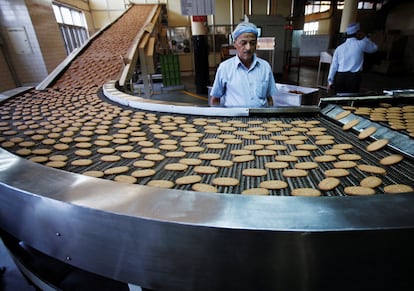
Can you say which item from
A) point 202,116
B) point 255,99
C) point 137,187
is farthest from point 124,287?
point 255,99

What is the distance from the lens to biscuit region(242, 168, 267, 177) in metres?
0.85

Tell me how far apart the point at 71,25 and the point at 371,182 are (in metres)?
12.9

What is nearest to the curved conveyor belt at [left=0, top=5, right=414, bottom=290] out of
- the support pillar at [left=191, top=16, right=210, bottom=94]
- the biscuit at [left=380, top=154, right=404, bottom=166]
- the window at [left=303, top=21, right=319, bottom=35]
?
the biscuit at [left=380, top=154, right=404, bottom=166]

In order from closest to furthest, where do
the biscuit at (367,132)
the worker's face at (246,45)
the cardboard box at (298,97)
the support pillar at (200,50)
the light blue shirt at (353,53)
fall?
the biscuit at (367,132)
the worker's face at (246,45)
the cardboard box at (298,97)
the light blue shirt at (353,53)
the support pillar at (200,50)

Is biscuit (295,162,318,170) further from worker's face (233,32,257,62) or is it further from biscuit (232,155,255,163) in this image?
worker's face (233,32,257,62)

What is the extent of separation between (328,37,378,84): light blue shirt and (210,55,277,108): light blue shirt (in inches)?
107

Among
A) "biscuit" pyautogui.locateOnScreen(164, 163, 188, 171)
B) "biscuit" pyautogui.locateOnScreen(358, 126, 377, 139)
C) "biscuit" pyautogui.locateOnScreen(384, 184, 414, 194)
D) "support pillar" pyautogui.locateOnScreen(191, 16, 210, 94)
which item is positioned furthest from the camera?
"support pillar" pyautogui.locateOnScreen(191, 16, 210, 94)

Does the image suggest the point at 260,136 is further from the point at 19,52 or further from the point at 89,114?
the point at 19,52

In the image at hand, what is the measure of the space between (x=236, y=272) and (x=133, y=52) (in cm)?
469

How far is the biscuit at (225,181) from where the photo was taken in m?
0.79

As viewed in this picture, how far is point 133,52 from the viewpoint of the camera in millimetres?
4484

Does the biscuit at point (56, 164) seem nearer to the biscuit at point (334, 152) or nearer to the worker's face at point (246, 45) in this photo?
the biscuit at point (334, 152)

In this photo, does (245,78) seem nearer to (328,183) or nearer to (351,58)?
(328,183)

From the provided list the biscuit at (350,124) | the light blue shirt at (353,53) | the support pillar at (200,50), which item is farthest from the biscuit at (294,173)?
the support pillar at (200,50)
